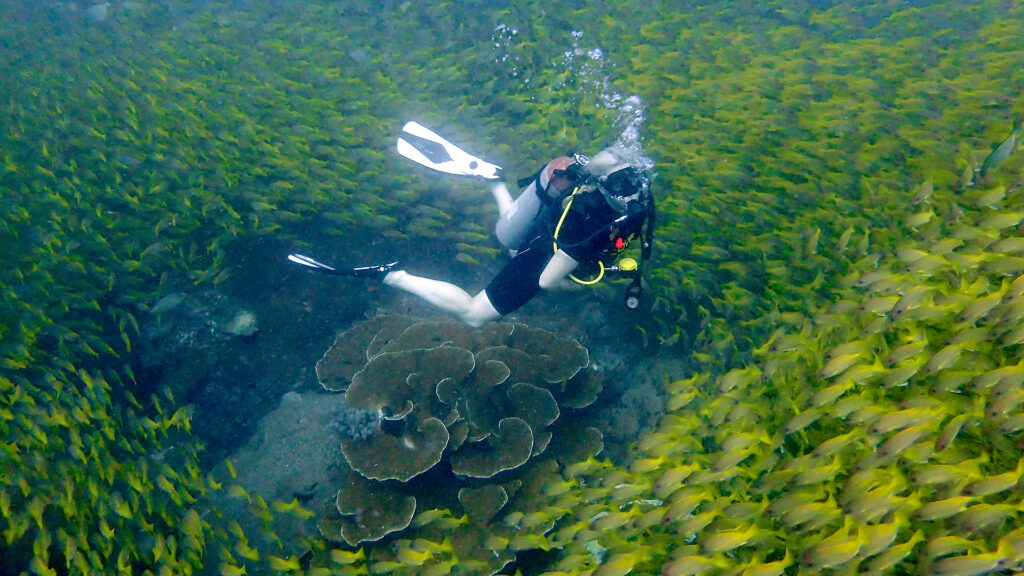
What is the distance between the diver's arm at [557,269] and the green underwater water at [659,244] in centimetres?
111

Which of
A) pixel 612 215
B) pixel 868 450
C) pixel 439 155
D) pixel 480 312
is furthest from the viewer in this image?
pixel 439 155

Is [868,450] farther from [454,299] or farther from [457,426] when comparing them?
[454,299]

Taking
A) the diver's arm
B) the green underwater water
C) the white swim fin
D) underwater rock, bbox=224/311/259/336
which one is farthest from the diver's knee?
underwater rock, bbox=224/311/259/336

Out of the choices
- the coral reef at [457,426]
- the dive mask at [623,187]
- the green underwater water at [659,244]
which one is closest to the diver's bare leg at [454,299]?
the coral reef at [457,426]

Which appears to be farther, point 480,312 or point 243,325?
point 243,325

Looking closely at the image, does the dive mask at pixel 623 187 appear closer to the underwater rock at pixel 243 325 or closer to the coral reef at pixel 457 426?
the coral reef at pixel 457 426

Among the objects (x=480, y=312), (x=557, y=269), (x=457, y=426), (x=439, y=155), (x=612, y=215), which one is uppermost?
(x=612, y=215)

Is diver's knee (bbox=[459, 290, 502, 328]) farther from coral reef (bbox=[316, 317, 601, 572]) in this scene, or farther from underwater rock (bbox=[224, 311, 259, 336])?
underwater rock (bbox=[224, 311, 259, 336])

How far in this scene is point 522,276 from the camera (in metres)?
4.39

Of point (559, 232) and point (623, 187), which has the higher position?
point (623, 187)

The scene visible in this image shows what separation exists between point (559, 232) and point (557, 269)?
0.99 ft

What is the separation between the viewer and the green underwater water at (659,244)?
2475 millimetres

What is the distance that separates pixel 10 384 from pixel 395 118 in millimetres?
4890

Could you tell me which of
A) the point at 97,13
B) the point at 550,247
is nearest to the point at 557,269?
the point at 550,247
